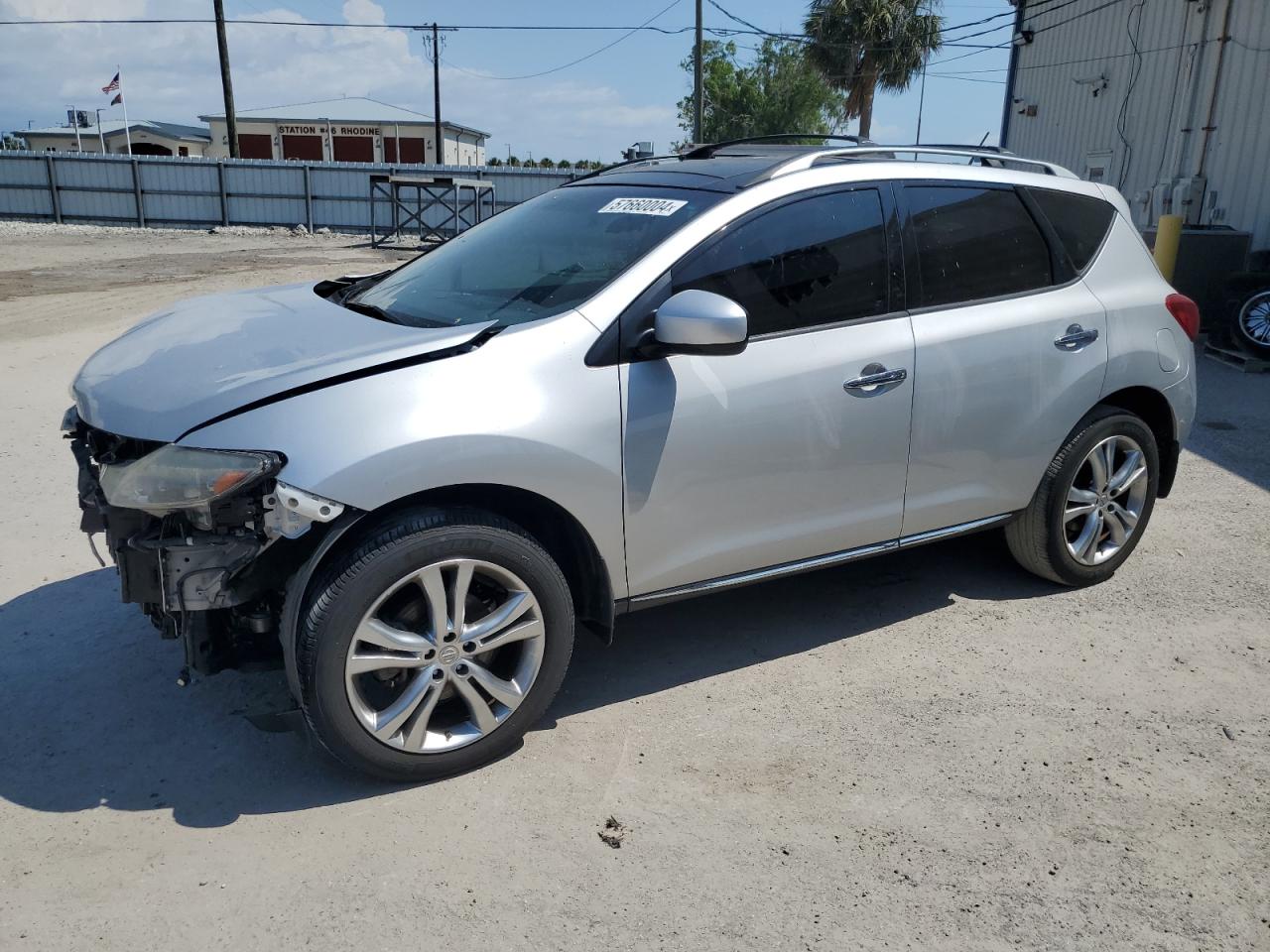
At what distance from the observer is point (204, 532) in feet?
9.11

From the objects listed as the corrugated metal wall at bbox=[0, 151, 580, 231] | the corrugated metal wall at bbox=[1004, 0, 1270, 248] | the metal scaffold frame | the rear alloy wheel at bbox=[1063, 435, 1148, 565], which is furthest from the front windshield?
the corrugated metal wall at bbox=[0, 151, 580, 231]

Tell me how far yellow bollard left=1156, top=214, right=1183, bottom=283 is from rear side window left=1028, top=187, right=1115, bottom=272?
8440 millimetres

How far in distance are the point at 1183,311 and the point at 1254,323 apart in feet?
23.4

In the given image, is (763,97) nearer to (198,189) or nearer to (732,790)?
(198,189)

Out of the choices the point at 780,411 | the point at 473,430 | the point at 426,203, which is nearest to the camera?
the point at 473,430

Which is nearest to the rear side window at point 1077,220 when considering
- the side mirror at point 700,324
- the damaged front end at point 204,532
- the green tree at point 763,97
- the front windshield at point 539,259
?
the front windshield at point 539,259

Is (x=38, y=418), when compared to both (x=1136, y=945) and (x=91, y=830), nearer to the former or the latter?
(x=91, y=830)

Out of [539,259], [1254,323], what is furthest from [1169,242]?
[539,259]

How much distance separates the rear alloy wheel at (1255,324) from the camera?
1030cm

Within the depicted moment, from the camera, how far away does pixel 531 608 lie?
304 centimetres

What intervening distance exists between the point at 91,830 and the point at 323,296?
2.06 meters

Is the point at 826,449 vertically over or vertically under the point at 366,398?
under

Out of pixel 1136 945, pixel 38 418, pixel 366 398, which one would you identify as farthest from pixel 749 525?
pixel 38 418

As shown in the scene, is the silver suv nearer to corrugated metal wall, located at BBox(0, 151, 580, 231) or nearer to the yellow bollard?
the yellow bollard
